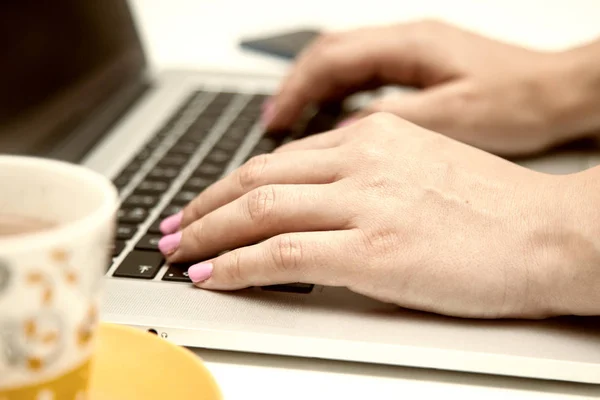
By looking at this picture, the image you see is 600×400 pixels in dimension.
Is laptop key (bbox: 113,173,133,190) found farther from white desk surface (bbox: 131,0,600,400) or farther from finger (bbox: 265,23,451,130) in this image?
white desk surface (bbox: 131,0,600,400)

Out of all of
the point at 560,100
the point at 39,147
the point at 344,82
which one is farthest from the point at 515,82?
the point at 39,147

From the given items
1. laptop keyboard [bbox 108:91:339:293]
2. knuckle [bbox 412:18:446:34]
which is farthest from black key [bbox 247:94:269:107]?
knuckle [bbox 412:18:446:34]

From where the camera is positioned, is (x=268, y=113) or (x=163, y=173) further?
(x=268, y=113)

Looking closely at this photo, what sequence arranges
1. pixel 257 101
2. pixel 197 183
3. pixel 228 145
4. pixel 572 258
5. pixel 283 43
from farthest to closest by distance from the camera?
pixel 283 43, pixel 257 101, pixel 228 145, pixel 197 183, pixel 572 258

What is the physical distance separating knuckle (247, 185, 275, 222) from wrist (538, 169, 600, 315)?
17cm

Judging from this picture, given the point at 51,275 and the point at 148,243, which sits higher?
the point at 51,275

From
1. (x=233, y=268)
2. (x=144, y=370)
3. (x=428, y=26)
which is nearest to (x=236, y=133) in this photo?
(x=428, y=26)

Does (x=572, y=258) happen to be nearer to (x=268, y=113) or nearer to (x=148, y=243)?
(x=148, y=243)

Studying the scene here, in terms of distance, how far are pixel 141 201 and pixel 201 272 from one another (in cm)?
16

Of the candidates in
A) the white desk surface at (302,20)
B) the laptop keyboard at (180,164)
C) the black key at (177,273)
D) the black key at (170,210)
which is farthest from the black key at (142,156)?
the white desk surface at (302,20)

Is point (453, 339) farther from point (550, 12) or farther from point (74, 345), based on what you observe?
point (550, 12)

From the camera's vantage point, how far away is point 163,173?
675 millimetres

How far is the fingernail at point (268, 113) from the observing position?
2.66 feet

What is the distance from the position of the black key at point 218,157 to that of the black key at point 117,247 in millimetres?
184
